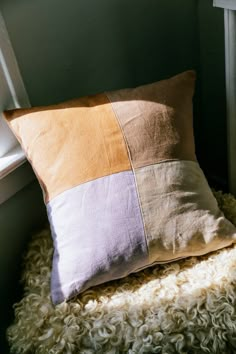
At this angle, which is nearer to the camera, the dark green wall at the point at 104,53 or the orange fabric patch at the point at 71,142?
the orange fabric patch at the point at 71,142

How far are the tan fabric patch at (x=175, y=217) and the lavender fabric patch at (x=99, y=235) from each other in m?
0.02

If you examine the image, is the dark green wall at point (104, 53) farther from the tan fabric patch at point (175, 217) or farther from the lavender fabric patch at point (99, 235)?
the tan fabric patch at point (175, 217)

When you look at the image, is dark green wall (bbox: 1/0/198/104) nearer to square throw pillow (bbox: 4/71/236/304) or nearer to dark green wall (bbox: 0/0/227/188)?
dark green wall (bbox: 0/0/227/188)

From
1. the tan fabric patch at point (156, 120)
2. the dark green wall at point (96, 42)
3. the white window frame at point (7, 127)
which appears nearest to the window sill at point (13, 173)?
the white window frame at point (7, 127)

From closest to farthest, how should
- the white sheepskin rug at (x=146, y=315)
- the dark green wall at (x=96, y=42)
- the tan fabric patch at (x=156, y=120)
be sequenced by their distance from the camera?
the white sheepskin rug at (x=146, y=315), the tan fabric patch at (x=156, y=120), the dark green wall at (x=96, y=42)

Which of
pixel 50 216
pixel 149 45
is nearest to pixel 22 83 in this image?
pixel 50 216

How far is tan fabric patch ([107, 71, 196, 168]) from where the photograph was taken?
88 cm

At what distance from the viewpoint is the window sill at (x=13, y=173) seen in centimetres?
97

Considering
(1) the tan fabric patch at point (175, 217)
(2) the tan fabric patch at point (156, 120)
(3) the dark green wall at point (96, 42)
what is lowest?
(1) the tan fabric patch at point (175, 217)

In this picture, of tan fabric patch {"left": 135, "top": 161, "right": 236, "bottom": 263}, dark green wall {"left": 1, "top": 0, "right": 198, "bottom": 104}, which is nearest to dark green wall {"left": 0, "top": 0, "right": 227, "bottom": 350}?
dark green wall {"left": 1, "top": 0, "right": 198, "bottom": 104}

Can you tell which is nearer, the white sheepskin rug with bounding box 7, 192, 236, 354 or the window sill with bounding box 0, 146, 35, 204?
the white sheepskin rug with bounding box 7, 192, 236, 354

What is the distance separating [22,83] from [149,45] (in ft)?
1.50

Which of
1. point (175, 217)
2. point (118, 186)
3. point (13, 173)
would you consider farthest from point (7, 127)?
point (175, 217)

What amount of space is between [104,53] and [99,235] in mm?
576
